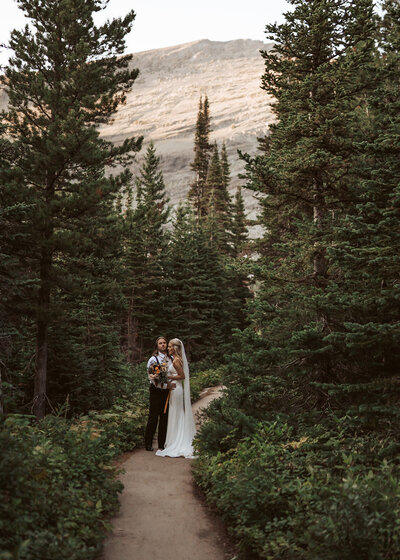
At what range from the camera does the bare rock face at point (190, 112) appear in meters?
99.9

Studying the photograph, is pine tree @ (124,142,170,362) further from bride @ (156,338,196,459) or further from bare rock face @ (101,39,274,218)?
bare rock face @ (101,39,274,218)

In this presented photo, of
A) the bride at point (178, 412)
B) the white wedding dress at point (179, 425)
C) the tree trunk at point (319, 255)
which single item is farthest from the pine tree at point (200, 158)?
the tree trunk at point (319, 255)

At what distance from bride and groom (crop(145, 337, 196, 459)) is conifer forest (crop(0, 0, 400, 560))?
0.87 metres

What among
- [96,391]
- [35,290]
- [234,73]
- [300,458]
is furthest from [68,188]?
[234,73]

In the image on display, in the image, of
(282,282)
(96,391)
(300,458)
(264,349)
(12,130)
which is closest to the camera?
(300,458)

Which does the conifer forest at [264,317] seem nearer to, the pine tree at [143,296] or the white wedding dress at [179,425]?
the white wedding dress at [179,425]

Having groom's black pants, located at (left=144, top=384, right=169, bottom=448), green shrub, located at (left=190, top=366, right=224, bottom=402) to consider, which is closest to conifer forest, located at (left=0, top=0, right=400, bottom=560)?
groom's black pants, located at (left=144, top=384, right=169, bottom=448)

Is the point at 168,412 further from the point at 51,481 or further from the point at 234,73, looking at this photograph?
the point at 234,73

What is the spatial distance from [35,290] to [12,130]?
14.6 feet

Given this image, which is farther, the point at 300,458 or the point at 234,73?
the point at 234,73

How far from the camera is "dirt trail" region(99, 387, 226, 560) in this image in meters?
5.12

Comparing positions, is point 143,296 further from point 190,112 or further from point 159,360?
point 190,112

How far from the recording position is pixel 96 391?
13.7 metres

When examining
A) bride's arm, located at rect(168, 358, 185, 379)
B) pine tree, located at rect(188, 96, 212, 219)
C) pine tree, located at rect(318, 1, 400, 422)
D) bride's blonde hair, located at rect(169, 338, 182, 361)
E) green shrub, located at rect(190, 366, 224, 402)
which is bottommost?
green shrub, located at rect(190, 366, 224, 402)
